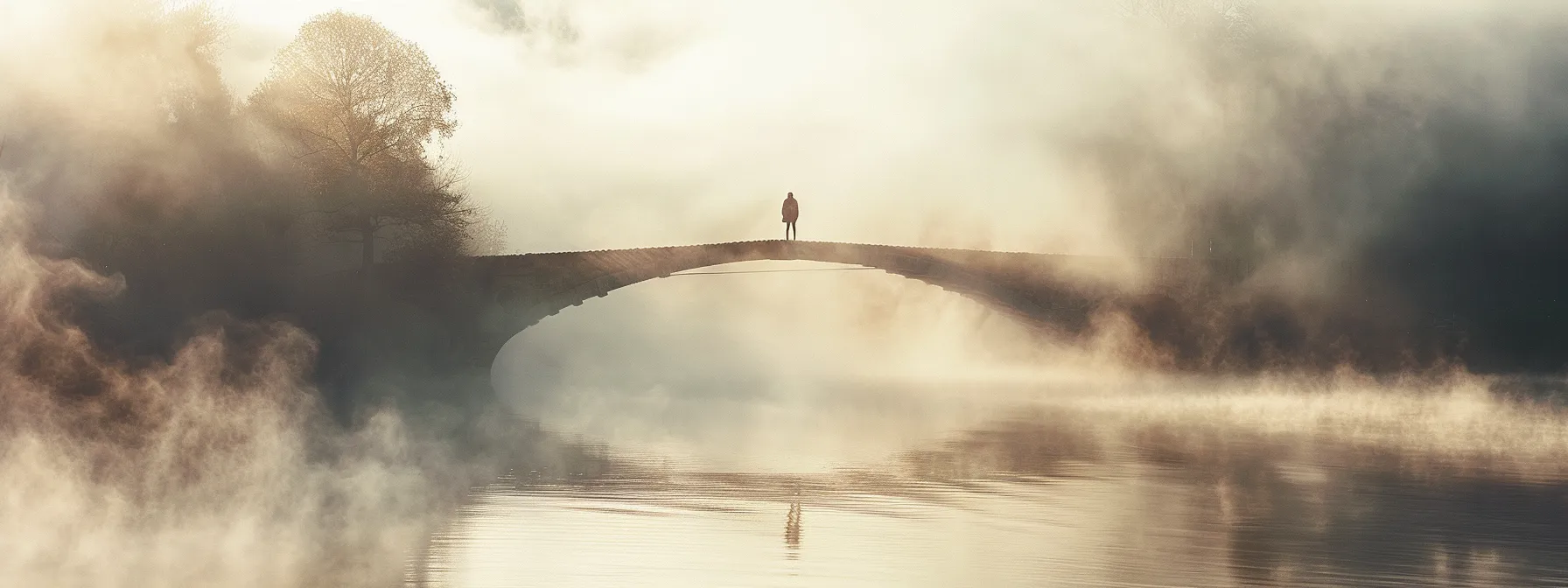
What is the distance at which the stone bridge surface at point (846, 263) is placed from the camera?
59406mm

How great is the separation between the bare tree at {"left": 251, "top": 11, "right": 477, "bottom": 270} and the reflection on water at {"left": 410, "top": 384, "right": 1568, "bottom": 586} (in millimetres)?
27556

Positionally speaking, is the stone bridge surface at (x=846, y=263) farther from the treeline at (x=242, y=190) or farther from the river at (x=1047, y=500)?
the river at (x=1047, y=500)

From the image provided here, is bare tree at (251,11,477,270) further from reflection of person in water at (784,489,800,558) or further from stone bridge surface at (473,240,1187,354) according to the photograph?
reflection of person in water at (784,489,800,558)

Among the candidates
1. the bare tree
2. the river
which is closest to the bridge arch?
the bare tree

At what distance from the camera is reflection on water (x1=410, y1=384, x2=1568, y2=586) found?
18453mm

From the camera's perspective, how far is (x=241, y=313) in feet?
153

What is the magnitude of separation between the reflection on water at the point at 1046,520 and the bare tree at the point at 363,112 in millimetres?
27556

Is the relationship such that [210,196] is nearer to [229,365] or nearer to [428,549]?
[229,365]

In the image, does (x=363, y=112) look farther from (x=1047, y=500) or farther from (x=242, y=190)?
(x=1047, y=500)

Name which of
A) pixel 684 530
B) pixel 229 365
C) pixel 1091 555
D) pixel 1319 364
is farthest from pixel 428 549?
pixel 1319 364

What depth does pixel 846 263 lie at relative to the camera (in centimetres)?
6588

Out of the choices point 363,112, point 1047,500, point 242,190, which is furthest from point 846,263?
point 1047,500

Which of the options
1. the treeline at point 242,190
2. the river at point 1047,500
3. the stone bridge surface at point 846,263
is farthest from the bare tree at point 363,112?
the river at point 1047,500

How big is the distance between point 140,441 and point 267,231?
22703 millimetres
